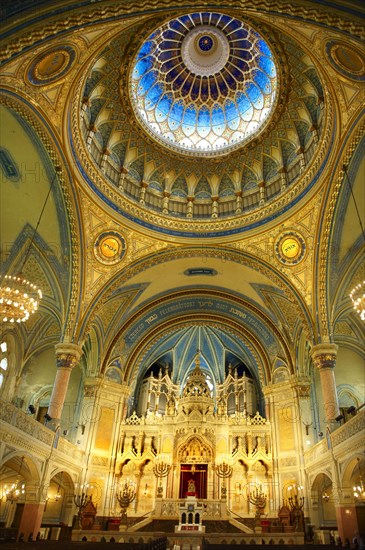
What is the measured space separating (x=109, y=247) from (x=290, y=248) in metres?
8.43

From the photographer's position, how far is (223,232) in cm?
1866

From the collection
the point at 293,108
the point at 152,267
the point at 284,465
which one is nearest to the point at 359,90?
the point at 293,108

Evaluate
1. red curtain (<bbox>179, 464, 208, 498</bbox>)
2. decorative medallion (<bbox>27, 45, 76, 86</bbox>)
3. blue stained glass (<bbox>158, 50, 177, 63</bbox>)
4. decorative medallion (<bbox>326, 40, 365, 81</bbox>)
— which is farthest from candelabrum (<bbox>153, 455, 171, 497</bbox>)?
blue stained glass (<bbox>158, 50, 177, 63</bbox>)

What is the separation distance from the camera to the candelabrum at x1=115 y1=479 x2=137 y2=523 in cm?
1784

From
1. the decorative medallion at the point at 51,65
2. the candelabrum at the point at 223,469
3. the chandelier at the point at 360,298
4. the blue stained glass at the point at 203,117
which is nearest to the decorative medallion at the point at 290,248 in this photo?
the chandelier at the point at 360,298

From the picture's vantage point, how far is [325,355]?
1595cm

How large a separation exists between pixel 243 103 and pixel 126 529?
20.3m

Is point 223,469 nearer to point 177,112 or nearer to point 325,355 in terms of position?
point 325,355

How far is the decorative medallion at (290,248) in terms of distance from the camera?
17234mm

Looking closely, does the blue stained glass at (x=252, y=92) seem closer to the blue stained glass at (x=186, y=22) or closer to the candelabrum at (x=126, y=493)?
the blue stained glass at (x=186, y=22)

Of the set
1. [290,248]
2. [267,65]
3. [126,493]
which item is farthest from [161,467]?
→ [267,65]

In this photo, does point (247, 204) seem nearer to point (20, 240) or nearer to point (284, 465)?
point (20, 240)

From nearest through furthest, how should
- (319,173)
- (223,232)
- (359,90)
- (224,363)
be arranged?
(359,90)
(319,173)
(223,232)
(224,363)

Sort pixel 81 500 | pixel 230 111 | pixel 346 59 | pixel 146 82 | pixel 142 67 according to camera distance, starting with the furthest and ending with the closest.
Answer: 1. pixel 230 111
2. pixel 146 82
3. pixel 142 67
4. pixel 81 500
5. pixel 346 59
